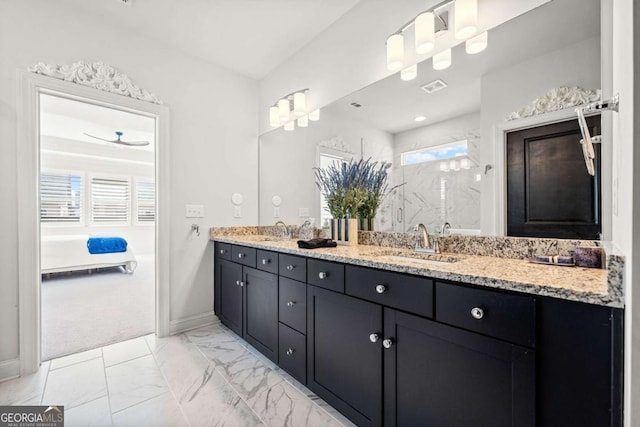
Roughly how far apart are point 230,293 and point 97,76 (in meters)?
2.04

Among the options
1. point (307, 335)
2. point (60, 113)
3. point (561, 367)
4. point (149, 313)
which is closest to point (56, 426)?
point (307, 335)

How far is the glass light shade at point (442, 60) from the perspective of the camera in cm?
158

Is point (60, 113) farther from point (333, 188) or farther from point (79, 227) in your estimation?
point (333, 188)

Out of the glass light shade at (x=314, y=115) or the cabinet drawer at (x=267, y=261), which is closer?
the cabinet drawer at (x=267, y=261)

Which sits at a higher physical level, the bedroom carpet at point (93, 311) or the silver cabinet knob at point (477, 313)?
the silver cabinet knob at point (477, 313)

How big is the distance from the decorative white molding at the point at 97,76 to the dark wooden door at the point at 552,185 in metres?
2.75

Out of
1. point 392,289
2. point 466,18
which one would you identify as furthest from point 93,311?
point 466,18

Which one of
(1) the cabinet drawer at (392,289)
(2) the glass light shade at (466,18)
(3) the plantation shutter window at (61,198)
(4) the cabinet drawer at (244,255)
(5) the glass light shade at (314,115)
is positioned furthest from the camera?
(3) the plantation shutter window at (61,198)

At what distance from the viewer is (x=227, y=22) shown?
2266 millimetres

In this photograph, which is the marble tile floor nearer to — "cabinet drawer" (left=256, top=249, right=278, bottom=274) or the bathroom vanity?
the bathroom vanity

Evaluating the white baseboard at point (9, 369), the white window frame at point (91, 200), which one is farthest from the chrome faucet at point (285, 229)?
the white window frame at point (91, 200)

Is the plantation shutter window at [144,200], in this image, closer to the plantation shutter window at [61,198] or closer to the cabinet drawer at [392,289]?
the plantation shutter window at [61,198]

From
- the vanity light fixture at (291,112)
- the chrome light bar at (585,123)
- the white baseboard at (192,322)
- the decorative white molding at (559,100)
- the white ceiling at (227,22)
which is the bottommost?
the white baseboard at (192,322)

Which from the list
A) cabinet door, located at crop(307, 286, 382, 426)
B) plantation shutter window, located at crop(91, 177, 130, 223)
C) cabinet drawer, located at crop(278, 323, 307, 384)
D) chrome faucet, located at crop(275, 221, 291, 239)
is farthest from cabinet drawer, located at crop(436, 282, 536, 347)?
plantation shutter window, located at crop(91, 177, 130, 223)
